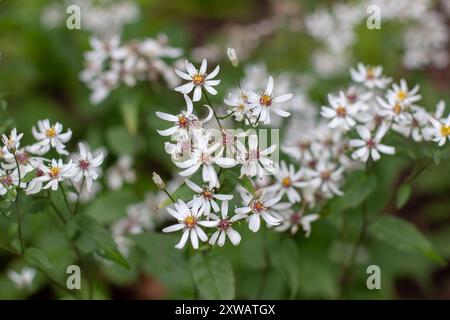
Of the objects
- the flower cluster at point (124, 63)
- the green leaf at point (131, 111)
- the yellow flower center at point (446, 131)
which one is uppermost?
the flower cluster at point (124, 63)

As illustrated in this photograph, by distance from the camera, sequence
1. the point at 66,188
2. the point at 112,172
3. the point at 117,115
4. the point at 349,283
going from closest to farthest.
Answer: the point at 66,188 → the point at 349,283 → the point at 112,172 → the point at 117,115

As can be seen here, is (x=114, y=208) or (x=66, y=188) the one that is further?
(x=114, y=208)

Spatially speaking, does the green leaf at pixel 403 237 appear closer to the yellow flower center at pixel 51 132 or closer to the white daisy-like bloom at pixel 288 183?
the white daisy-like bloom at pixel 288 183

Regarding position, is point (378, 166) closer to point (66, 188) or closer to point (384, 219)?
point (384, 219)

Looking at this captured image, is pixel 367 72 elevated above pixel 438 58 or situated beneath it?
situated beneath

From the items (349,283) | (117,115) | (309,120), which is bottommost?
(349,283)

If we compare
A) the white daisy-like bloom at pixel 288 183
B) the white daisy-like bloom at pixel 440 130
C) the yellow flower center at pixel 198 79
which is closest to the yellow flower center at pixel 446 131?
the white daisy-like bloom at pixel 440 130
